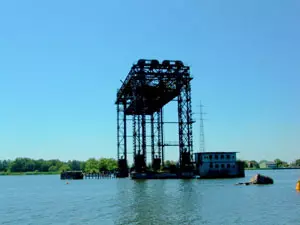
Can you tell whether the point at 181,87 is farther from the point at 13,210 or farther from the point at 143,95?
the point at 13,210

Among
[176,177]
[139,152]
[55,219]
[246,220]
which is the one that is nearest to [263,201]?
[246,220]

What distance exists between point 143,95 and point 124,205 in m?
49.9

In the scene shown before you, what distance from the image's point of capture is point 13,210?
40.0m

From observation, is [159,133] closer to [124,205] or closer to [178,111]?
[178,111]

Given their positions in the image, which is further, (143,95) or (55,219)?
(143,95)

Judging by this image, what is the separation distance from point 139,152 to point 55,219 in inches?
2167

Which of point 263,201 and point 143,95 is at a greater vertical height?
point 143,95

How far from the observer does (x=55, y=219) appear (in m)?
31.7

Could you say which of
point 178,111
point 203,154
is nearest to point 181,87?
point 178,111

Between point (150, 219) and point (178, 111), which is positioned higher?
point (178, 111)

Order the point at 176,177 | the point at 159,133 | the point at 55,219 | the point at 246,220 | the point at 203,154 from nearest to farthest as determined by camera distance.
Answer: the point at 246,220
the point at 55,219
the point at 176,177
the point at 203,154
the point at 159,133

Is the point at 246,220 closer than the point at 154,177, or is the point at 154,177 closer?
the point at 246,220

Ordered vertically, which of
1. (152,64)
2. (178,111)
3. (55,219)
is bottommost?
(55,219)

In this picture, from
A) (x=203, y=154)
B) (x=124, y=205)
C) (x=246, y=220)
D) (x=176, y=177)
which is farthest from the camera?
(x=203, y=154)
